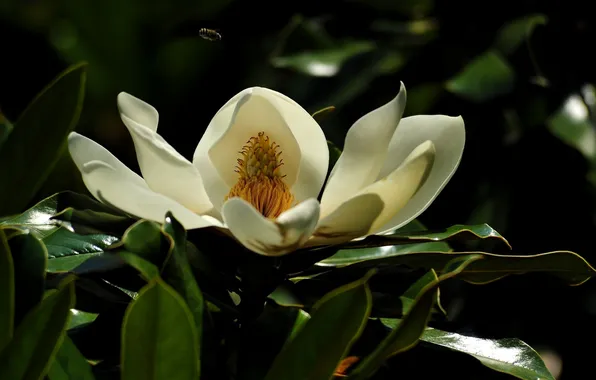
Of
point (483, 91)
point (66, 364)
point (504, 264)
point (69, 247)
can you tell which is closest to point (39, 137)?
point (69, 247)

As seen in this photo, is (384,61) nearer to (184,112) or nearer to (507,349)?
(184,112)

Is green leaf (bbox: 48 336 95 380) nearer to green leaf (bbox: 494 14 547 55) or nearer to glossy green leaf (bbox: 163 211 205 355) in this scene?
glossy green leaf (bbox: 163 211 205 355)

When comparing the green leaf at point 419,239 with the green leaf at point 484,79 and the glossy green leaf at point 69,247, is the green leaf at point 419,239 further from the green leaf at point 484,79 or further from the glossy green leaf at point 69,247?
the green leaf at point 484,79

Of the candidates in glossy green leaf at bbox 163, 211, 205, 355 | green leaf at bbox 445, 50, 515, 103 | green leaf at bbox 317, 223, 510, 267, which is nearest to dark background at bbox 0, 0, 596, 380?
green leaf at bbox 445, 50, 515, 103

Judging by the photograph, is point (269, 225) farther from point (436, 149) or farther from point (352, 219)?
point (436, 149)

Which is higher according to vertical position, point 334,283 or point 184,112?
point 334,283

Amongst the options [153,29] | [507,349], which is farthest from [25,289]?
[153,29]
